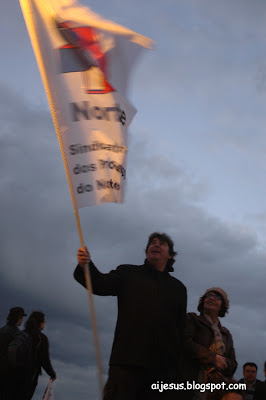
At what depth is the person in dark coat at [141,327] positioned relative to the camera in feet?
14.8

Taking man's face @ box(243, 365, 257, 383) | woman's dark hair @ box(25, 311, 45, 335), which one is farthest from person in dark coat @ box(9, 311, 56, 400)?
man's face @ box(243, 365, 257, 383)

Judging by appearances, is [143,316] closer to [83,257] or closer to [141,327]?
[141,327]

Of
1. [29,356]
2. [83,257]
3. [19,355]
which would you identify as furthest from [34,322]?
[83,257]

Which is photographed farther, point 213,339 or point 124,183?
point 213,339

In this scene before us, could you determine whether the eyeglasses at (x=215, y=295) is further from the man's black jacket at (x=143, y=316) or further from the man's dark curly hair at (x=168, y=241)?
the man's black jacket at (x=143, y=316)

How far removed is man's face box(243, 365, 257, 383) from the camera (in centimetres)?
788

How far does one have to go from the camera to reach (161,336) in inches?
184

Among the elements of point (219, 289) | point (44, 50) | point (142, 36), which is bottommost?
point (219, 289)

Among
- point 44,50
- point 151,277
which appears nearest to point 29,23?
point 44,50

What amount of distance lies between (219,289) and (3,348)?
3218 mm

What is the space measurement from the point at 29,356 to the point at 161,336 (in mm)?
3525

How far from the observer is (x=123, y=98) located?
5.45 meters

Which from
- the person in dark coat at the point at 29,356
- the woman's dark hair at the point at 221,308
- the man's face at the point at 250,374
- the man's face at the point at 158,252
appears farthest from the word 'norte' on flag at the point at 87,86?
the man's face at the point at 250,374

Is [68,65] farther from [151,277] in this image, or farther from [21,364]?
[21,364]
